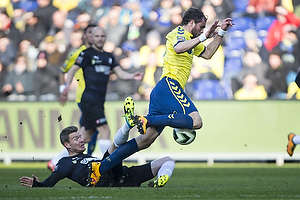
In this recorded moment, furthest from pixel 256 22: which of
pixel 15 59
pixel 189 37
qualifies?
pixel 189 37

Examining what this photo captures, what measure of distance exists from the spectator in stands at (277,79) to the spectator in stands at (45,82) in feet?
16.2

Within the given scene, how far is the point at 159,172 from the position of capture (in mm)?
7105

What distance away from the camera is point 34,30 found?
1541cm

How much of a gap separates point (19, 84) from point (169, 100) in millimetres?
8215

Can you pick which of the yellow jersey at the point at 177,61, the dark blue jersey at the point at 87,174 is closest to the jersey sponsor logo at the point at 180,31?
the yellow jersey at the point at 177,61

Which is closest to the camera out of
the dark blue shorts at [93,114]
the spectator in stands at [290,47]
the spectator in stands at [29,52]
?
the dark blue shorts at [93,114]

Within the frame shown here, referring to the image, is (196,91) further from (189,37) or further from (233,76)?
(189,37)

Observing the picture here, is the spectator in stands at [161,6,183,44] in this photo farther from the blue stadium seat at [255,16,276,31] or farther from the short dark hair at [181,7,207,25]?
the short dark hair at [181,7,207,25]

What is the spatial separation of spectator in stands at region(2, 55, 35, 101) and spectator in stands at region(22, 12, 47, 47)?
0.73 metres

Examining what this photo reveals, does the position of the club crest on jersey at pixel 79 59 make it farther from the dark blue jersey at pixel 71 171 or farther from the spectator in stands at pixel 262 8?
the spectator in stands at pixel 262 8

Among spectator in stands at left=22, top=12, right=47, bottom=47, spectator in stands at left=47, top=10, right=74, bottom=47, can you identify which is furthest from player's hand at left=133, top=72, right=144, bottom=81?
spectator in stands at left=22, top=12, right=47, bottom=47

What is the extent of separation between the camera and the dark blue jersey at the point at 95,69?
1058 centimetres

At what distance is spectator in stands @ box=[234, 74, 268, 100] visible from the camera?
14.6 m

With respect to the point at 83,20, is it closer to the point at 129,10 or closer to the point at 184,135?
the point at 129,10
